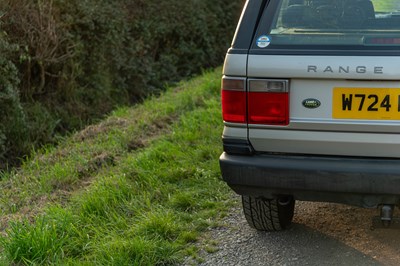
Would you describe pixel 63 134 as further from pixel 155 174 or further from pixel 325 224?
pixel 325 224

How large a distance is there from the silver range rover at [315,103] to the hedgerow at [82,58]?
4.58 metres

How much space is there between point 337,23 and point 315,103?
52 cm

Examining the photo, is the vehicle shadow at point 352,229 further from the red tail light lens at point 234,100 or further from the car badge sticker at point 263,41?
the car badge sticker at point 263,41

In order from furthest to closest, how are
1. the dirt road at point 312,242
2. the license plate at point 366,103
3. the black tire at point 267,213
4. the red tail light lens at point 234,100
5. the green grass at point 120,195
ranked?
the black tire at point 267,213 < the green grass at point 120,195 < the dirt road at point 312,242 < the red tail light lens at point 234,100 < the license plate at point 366,103

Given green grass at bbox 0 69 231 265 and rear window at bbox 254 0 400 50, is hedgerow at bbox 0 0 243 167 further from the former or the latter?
rear window at bbox 254 0 400 50

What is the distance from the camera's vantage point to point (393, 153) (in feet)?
12.7

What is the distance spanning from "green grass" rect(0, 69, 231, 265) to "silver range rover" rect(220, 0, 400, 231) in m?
0.89

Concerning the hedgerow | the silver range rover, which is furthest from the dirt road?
the hedgerow

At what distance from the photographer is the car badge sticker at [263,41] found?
413cm

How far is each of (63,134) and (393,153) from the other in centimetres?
644

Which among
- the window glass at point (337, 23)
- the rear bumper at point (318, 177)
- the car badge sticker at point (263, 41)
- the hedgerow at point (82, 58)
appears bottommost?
the hedgerow at point (82, 58)

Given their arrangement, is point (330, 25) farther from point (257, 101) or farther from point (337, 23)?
point (257, 101)

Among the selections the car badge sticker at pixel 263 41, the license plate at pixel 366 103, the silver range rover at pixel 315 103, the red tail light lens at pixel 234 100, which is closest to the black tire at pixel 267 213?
the silver range rover at pixel 315 103

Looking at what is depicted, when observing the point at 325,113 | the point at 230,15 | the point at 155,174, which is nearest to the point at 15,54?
the point at 155,174
